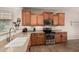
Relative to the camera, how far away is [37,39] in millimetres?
916

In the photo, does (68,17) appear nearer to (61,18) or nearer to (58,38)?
(61,18)

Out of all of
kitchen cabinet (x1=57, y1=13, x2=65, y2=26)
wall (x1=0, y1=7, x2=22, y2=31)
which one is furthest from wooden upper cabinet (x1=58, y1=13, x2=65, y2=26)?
wall (x1=0, y1=7, x2=22, y2=31)

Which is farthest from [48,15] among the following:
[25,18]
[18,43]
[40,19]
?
[18,43]

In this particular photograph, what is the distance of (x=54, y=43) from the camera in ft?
2.96

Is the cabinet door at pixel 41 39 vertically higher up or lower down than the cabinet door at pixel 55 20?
lower down

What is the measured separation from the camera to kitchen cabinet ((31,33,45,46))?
88cm

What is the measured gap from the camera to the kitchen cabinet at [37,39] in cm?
88

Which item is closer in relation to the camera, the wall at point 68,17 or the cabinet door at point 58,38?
the wall at point 68,17

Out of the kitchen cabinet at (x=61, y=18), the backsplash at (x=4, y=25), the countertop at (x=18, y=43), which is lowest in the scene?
the countertop at (x=18, y=43)

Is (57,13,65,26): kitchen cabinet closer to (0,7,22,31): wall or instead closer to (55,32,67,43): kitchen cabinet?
(55,32,67,43): kitchen cabinet

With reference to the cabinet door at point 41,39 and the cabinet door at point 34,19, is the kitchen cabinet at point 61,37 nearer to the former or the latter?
the cabinet door at point 41,39

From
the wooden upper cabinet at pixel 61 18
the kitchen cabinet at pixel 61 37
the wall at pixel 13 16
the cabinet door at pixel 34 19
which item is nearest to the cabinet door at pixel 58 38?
the kitchen cabinet at pixel 61 37
